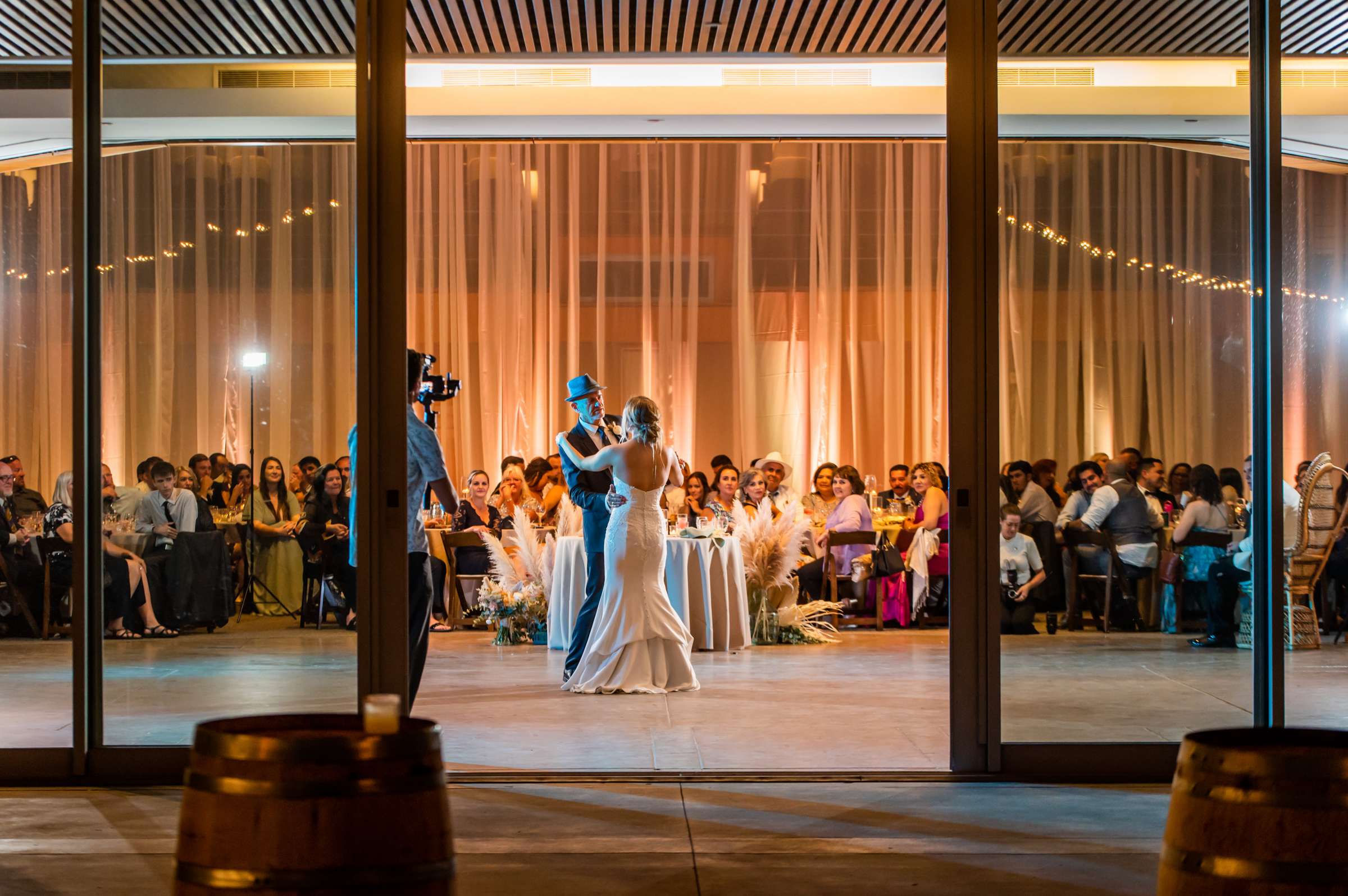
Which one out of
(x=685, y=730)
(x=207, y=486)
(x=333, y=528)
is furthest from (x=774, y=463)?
(x=207, y=486)

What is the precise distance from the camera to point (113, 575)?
15.5ft

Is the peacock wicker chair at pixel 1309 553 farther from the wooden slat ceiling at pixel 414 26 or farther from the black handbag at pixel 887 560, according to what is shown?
the black handbag at pixel 887 560

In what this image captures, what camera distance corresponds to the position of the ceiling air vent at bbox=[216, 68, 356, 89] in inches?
183

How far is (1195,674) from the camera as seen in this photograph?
4832 millimetres

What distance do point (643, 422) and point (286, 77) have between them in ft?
9.58

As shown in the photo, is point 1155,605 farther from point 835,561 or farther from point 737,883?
point 835,561

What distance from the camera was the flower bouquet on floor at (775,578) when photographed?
905 cm

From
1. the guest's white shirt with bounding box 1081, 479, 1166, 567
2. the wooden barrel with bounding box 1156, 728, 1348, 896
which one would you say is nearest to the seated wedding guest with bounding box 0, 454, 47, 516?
the guest's white shirt with bounding box 1081, 479, 1166, 567

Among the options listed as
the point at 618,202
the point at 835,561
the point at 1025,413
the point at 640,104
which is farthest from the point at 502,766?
the point at 618,202

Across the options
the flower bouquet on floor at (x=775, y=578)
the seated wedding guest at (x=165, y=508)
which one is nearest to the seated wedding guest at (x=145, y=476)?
the seated wedding guest at (x=165, y=508)

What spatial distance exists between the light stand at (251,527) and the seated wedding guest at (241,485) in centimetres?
1

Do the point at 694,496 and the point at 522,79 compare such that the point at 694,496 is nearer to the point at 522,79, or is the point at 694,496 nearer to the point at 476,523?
the point at 476,523

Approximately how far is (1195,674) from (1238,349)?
3.78 ft

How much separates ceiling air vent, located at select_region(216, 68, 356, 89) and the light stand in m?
0.91
